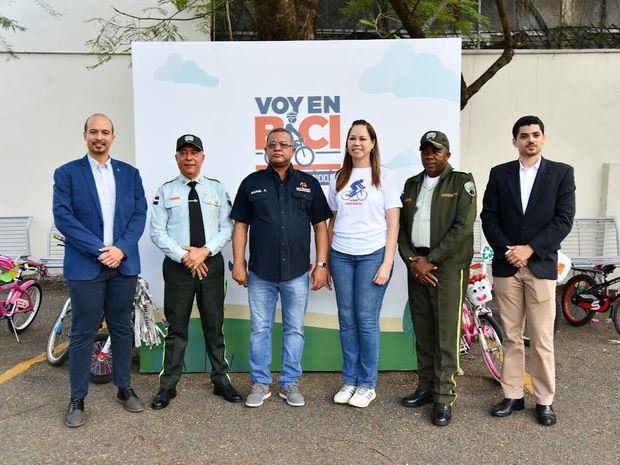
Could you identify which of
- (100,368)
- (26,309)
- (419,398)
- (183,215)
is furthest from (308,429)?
(26,309)

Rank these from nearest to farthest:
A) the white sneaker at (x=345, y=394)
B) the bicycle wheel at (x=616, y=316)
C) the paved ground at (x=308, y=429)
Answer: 1. the paved ground at (x=308, y=429)
2. the white sneaker at (x=345, y=394)
3. the bicycle wheel at (x=616, y=316)

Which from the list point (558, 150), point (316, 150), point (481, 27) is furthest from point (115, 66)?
point (558, 150)

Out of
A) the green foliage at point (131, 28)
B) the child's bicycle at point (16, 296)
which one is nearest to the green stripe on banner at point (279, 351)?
the child's bicycle at point (16, 296)

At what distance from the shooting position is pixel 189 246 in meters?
3.89

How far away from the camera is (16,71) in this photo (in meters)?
8.02

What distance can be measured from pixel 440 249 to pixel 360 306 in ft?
2.27

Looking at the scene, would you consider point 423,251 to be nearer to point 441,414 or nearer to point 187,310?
point 441,414

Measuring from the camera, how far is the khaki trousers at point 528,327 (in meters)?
3.60

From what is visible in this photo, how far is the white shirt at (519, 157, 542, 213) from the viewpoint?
3.62 metres

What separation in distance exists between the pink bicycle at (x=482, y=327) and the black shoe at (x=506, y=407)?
508 mm

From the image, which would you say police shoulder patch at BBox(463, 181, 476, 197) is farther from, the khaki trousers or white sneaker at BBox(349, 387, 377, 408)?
white sneaker at BBox(349, 387, 377, 408)

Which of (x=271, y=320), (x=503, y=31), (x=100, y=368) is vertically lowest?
(x=100, y=368)

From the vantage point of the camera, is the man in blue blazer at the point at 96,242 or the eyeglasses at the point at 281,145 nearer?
the man in blue blazer at the point at 96,242

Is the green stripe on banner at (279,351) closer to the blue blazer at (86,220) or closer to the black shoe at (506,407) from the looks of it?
the black shoe at (506,407)
